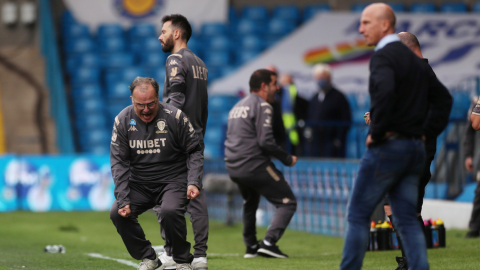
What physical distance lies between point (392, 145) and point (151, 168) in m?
1.98

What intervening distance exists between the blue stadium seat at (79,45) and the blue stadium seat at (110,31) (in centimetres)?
36

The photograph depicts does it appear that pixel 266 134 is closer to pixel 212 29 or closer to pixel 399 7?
pixel 212 29

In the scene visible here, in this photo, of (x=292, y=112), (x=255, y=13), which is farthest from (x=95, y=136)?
(x=292, y=112)

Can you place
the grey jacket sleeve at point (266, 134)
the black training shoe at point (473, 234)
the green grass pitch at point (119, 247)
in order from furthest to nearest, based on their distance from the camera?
the black training shoe at point (473, 234)
the grey jacket sleeve at point (266, 134)
the green grass pitch at point (119, 247)

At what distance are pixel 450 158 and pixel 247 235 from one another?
411cm

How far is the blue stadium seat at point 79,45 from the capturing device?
17531mm

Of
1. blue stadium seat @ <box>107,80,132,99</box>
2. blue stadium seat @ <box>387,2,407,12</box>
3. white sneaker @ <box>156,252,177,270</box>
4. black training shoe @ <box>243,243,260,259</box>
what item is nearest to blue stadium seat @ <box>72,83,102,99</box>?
blue stadium seat @ <box>107,80,132,99</box>

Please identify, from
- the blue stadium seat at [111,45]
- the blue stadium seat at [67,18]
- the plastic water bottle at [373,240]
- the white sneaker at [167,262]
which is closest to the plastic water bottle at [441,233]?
the plastic water bottle at [373,240]

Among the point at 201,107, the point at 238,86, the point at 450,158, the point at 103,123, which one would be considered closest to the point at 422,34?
the point at 238,86

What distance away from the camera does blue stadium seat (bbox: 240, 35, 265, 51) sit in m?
17.5

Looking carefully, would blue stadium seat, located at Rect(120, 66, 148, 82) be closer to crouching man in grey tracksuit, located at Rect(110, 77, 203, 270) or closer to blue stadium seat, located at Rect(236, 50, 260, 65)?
blue stadium seat, located at Rect(236, 50, 260, 65)

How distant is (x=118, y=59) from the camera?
687 inches

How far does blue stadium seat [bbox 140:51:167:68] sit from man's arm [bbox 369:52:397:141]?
13.7 metres

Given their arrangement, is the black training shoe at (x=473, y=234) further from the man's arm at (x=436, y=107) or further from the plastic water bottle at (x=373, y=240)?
the man's arm at (x=436, y=107)
